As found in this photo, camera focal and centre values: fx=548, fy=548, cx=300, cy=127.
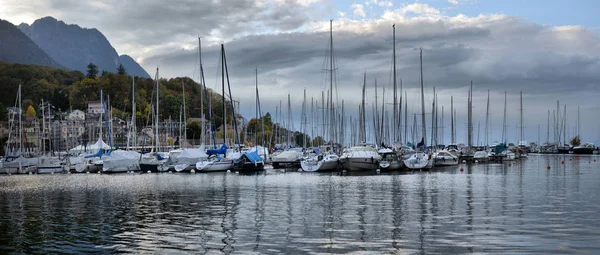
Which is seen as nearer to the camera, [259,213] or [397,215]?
[397,215]

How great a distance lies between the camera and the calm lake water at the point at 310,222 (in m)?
18.8

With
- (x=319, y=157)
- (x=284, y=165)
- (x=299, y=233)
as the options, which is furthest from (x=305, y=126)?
(x=299, y=233)

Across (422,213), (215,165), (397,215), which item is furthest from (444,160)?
(397,215)

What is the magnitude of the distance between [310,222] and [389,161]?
47303mm

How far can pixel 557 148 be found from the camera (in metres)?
157

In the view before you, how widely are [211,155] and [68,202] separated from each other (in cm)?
4190

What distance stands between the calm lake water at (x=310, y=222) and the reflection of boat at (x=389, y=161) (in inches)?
1118

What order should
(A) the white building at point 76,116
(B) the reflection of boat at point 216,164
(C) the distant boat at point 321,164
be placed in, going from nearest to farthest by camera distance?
(C) the distant boat at point 321,164
(B) the reflection of boat at point 216,164
(A) the white building at point 76,116

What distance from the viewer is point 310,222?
2438 centimetres

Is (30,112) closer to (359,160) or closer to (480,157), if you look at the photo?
(480,157)

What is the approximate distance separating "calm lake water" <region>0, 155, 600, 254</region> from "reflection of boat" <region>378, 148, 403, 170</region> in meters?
28.4

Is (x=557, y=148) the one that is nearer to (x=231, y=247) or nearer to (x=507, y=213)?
(x=507, y=213)

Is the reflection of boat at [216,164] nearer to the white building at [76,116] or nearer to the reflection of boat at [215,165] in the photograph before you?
the reflection of boat at [215,165]

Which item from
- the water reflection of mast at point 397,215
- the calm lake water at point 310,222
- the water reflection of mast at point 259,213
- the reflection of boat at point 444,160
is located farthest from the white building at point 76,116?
the water reflection of mast at point 397,215
